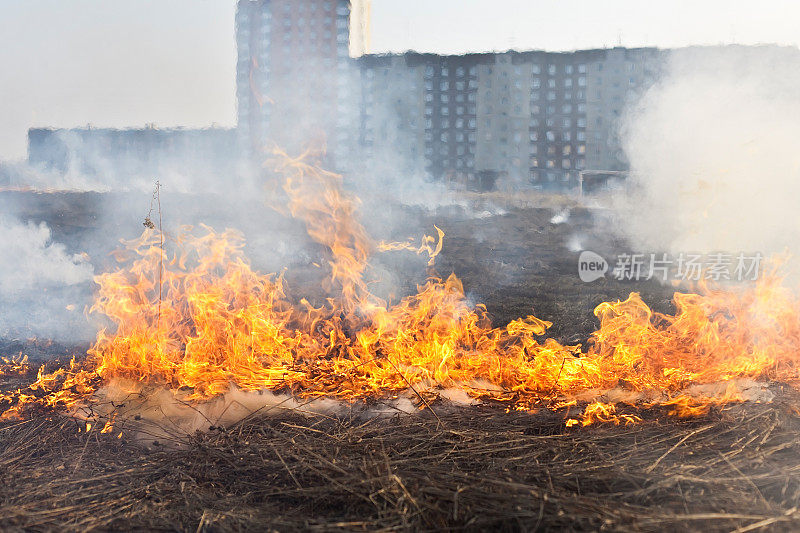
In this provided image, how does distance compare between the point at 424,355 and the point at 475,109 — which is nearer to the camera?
the point at 424,355

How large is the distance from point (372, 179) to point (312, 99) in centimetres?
823

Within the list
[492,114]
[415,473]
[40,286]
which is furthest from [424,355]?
[492,114]

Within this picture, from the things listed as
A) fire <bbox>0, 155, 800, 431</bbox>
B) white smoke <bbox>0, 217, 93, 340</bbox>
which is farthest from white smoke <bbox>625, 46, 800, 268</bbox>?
white smoke <bbox>0, 217, 93, 340</bbox>

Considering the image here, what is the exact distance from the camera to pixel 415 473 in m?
3.85

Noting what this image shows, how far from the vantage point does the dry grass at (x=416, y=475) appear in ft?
10.7

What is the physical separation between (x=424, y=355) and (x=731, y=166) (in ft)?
27.8

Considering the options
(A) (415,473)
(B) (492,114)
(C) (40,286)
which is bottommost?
(C) (40,286)

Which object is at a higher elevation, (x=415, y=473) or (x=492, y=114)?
(x=492, y=114)

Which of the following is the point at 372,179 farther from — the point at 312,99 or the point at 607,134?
the point at 607,134

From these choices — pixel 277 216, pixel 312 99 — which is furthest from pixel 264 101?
pixel 277 216

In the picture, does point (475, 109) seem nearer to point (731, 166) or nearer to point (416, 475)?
point (731, 166)

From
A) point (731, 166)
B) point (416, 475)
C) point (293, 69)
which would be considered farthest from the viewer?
point (293, 69)

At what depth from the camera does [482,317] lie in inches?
378

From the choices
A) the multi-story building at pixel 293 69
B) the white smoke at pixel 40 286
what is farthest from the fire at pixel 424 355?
the multi-story building at pixel 293 69
